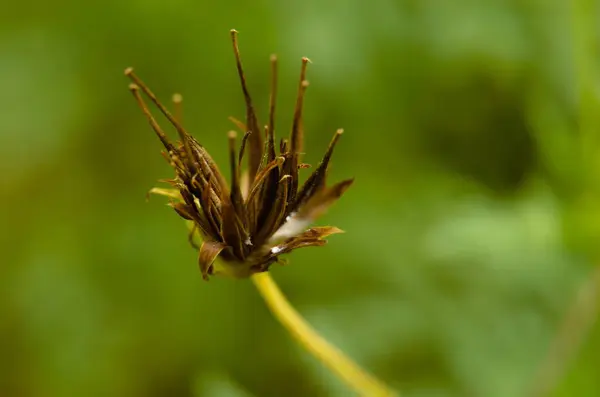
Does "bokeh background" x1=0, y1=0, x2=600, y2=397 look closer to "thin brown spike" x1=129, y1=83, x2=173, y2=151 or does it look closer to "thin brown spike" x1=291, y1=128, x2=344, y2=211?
"thin brown spike" x1=291, y1=128, x2=344, y2=211

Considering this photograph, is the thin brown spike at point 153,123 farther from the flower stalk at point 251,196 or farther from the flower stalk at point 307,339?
the flower stalk at point 307,339

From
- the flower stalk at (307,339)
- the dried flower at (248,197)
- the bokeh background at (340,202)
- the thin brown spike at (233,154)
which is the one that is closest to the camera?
the thin brown spike at (233,154)

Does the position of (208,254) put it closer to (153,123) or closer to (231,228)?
(231,228)

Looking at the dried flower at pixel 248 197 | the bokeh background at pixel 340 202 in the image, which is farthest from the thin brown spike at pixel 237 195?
the bokeh background at pixel 340 202

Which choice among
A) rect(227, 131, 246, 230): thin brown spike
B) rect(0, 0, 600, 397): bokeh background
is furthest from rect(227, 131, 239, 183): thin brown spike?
rect(0, 0, 600, 397): bokeh background

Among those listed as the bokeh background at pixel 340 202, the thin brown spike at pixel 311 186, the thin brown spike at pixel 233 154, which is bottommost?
the bokeh background at pixel 340 202

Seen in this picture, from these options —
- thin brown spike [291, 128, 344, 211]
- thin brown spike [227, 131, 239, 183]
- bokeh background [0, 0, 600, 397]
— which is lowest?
bokeh background [0, 0, 600, 397]

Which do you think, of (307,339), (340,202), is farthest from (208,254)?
(340,202)

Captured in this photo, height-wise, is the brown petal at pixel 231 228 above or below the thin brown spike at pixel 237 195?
below
